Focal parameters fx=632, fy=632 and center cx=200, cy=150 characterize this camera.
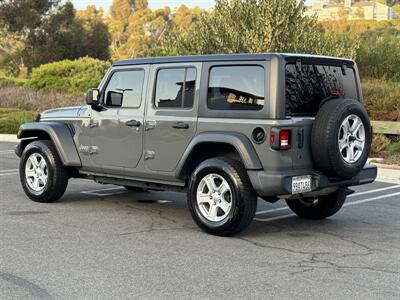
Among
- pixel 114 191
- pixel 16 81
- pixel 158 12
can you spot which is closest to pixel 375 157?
pixel 114 191

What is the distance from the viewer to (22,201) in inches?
348

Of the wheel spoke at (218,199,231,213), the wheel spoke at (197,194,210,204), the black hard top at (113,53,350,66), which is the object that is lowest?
the wheel spoke at (218,199,231,213)

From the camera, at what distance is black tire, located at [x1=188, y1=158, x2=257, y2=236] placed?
6.59m

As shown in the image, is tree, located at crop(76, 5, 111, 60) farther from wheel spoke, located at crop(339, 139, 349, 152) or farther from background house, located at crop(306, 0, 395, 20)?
background house, located at crop(306, 0, 395, 20)

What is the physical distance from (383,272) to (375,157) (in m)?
9.19

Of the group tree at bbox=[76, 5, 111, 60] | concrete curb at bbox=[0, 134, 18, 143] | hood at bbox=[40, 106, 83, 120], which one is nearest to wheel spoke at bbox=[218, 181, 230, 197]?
hood at bbox=[40, 106, 83, 120]

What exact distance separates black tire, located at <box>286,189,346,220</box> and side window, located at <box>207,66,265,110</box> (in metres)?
1.71

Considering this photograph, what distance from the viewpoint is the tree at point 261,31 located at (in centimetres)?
2006

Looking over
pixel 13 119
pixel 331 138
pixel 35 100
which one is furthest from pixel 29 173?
pixel 35 100

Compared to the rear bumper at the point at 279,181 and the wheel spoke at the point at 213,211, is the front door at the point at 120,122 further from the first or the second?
the rear bumper at the point at 279,181

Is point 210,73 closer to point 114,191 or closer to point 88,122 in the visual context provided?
point 88,122

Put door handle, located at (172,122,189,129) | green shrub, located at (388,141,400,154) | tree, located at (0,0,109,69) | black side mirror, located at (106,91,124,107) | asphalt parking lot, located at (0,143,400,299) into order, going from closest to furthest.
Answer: asphalt parking lot, located at (0,143,400,299), door handle, located at (172,122,189,129), black side mirror, located at (106,91,124,107), green shrub, located at (388,141,400,154), tree, located at (0,0,109,69)

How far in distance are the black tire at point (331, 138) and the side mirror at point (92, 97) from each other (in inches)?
118

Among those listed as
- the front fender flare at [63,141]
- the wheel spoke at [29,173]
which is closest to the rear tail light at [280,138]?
the front fender flare at [63,141]
